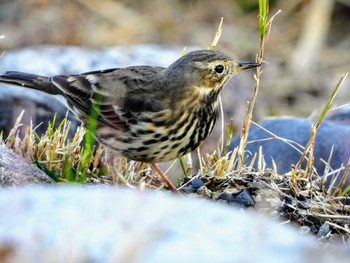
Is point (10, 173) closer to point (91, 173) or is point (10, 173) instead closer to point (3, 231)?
point (91, 173)

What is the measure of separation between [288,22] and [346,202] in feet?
20.0

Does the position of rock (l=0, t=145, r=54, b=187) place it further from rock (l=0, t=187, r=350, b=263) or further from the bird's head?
rock (l=0, t=187, r=350, b=263)

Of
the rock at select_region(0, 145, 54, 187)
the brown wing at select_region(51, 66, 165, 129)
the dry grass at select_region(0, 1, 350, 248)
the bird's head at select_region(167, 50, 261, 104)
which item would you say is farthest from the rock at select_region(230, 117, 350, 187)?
the rock at select_region(0, 145, 54, 187)

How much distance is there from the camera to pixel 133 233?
2906 mm

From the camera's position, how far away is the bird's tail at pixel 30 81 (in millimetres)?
6516

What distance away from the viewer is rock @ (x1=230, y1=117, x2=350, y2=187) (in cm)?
651

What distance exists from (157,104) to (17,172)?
120 centimetres

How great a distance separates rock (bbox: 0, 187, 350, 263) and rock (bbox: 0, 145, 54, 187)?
1.65 metres

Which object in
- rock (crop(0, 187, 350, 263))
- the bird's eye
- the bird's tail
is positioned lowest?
the bird's tail

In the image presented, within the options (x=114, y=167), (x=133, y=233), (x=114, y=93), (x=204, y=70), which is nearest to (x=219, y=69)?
(x=204, y=70)

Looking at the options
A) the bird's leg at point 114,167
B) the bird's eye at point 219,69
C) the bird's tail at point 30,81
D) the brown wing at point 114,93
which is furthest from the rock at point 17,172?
the bird's eye at point 219,69

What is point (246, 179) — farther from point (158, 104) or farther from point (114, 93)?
point (114, 93)

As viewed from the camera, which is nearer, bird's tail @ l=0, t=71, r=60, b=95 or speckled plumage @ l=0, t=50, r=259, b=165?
speckled plumage @ l=0, t=50, r=259, b=165

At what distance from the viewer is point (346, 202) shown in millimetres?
6137
